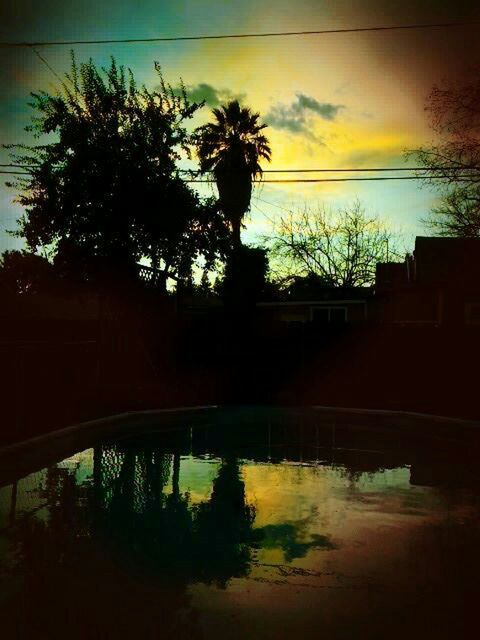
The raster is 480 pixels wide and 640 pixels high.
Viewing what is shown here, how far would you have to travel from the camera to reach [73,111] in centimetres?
1709

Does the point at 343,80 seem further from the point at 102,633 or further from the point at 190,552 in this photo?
the point at 102,633

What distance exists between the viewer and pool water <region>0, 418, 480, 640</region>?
156 inches

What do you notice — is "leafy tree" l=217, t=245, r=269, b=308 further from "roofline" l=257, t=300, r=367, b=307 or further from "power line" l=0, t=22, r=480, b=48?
"power line" l=0, t=22, r=480, b=48

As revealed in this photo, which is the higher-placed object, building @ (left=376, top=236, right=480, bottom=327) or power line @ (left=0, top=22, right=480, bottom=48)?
power line @ (left=0, top=22, right=480, bottom=48)

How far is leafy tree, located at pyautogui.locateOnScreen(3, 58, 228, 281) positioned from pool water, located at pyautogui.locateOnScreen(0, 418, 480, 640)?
8359 millimetres

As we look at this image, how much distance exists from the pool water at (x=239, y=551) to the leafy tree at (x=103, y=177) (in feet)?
27.4

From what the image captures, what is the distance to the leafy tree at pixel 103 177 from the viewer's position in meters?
16.6

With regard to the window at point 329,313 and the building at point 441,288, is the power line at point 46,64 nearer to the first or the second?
the building at point 441,288

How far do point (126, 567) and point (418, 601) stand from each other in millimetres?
2231

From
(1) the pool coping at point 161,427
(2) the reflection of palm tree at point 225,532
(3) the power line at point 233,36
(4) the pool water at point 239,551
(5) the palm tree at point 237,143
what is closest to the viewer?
(4) the pool water at point 239,551

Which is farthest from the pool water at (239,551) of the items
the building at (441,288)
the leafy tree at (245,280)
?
the leafy tree at (245,280)

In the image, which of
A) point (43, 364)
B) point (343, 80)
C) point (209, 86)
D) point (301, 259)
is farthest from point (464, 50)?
point (301, 259)

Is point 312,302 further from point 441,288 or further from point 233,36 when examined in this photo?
point 233,36

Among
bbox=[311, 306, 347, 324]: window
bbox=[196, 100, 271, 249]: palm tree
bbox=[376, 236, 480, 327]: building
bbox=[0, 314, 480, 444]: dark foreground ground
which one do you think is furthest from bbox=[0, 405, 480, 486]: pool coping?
bbox=[311, 306, 347, 324]: window
